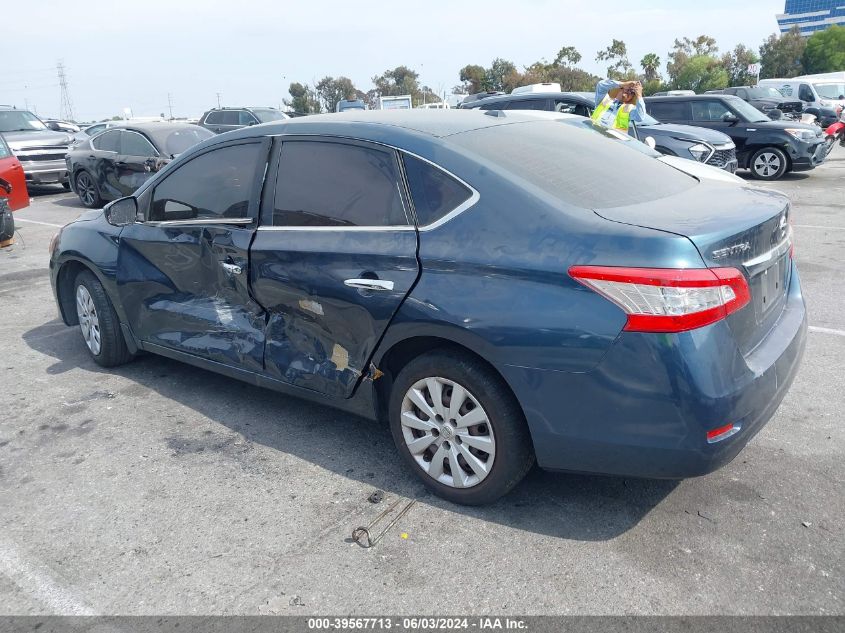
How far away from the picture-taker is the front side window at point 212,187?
4098 mm

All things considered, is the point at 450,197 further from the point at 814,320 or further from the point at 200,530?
the point at 814,320

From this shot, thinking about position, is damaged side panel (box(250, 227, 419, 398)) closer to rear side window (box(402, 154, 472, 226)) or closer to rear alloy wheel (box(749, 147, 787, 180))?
rear side window (box(402, 154, 472, 226))

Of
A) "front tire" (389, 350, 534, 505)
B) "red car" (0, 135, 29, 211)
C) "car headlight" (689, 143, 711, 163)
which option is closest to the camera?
"front tire" (389, 350, 534, 505)

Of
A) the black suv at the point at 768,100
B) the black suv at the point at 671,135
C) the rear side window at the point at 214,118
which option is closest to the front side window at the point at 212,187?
the black suv at the point at 671,135

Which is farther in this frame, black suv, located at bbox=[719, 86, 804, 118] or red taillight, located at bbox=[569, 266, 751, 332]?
black suv, located at bbox=[719, 86, 804, 118]

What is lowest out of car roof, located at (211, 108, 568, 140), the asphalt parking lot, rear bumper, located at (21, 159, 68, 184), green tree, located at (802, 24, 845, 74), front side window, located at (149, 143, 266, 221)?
the asphalt parking lot

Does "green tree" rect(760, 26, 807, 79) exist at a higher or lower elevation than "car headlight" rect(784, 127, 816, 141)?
higher

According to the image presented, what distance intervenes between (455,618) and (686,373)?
122cm

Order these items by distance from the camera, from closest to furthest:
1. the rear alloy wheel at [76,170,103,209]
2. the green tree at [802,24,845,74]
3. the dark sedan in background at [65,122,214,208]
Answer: the dark sedan in background at [65,122,214,208] → the rear alloy wheel at [76,170,103,209] → the green tree at [802,24,845,74]

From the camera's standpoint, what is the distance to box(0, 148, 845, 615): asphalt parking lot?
9.15 ft

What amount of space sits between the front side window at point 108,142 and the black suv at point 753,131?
33.7 feet

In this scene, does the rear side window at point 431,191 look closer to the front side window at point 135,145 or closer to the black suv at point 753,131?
the front side window at point 135,145

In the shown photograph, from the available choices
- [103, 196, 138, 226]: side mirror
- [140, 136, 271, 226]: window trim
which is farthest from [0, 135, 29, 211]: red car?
[140, 136, 271, 226]: window trim

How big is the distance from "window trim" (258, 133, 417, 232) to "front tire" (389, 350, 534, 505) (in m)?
0.63
